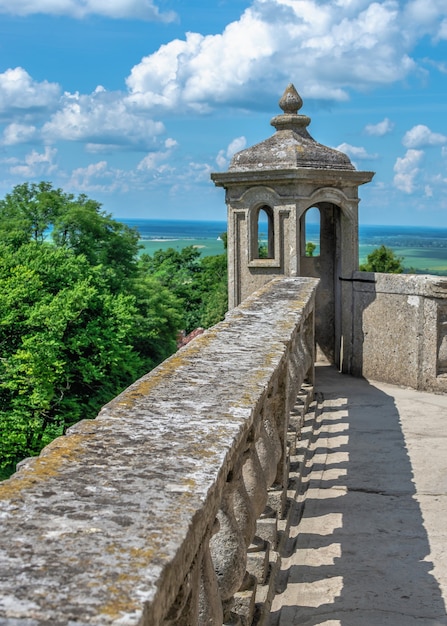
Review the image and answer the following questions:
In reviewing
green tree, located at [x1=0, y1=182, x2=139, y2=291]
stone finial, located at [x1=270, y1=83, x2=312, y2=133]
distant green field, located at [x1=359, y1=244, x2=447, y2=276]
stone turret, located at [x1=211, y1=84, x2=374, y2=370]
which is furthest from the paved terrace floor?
distant green field, located at [x1=359, y1=244, x2=447, y2=276]

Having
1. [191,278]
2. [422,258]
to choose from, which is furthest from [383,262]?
[422,258]

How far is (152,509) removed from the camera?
2.05 metres

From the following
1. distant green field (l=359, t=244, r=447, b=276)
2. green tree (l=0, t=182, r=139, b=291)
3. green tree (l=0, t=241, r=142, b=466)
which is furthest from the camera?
distant green field (l=359, t=244, r=447, b=276)

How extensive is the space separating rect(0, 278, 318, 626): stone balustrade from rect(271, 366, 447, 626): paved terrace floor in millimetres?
355

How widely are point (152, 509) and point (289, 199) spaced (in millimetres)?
9575

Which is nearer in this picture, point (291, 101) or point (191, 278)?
point (291, 101)

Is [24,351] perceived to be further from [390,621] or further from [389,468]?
[390,621]

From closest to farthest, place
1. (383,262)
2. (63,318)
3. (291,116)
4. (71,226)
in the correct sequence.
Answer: (291,116)
(63,318)
(71,226)
(383,262)

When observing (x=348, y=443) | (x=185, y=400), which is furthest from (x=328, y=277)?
(x=185, y=400)

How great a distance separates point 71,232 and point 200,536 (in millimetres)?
29280

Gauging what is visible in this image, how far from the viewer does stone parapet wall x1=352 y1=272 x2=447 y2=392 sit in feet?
33.9

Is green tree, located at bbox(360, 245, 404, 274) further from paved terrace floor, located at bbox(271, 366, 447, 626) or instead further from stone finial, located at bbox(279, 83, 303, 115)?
paved terrace floor, located at bbox(271, 366, 447, 626)

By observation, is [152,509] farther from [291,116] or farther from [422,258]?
[422,258]

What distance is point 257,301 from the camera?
6938mm
